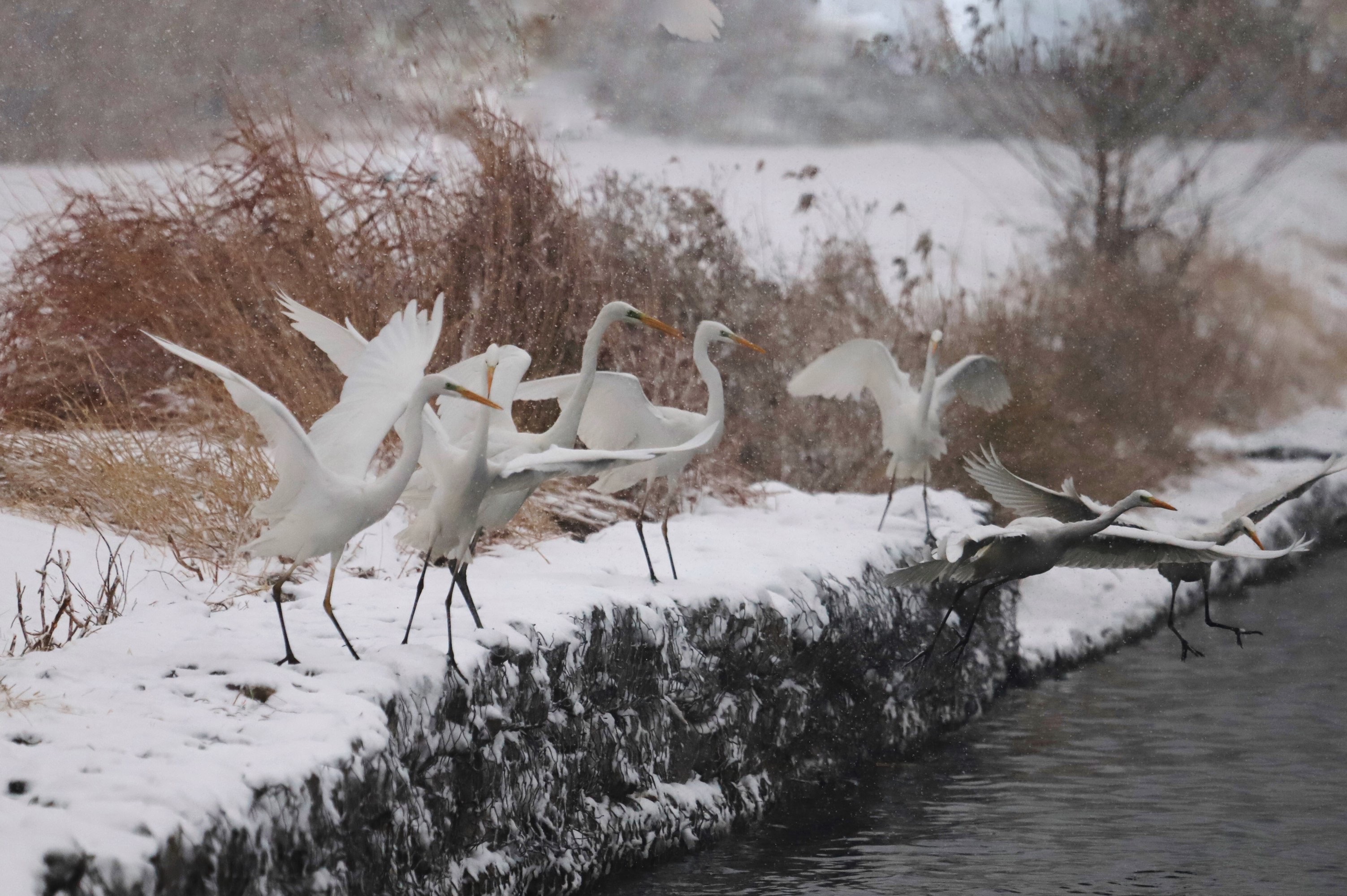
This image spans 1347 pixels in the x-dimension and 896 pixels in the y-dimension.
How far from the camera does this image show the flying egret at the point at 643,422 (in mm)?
4863

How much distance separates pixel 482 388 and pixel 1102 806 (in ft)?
8.76

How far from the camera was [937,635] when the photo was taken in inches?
117

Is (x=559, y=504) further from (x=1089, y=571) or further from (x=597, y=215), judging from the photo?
(x=1089, y=571)

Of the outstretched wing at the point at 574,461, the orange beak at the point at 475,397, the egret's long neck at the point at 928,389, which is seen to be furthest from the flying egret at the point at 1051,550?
the egret's long neck at the point at 928,389

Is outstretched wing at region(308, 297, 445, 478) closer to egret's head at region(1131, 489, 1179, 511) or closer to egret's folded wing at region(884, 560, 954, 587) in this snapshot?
egret's folded wing at region(884, 560, 954, 587)

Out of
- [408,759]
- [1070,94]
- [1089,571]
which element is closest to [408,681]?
[408,759]

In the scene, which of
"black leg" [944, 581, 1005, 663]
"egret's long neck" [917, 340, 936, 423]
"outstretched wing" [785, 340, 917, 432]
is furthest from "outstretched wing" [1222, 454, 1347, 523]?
"outstretched wing" [785, 340, 917, 432]

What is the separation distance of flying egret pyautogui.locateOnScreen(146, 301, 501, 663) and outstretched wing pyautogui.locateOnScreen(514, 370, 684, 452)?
1.44 m

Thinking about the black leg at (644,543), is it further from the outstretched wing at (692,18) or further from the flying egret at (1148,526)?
the outstretched wing at (692,18)

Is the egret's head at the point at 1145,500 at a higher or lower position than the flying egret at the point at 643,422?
lower

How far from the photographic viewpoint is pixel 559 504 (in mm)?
6543

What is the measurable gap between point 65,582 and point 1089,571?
21.6ft

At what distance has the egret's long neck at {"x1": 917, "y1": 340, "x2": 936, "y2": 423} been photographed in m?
6.33

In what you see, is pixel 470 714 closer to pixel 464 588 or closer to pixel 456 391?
pixel 464 588
